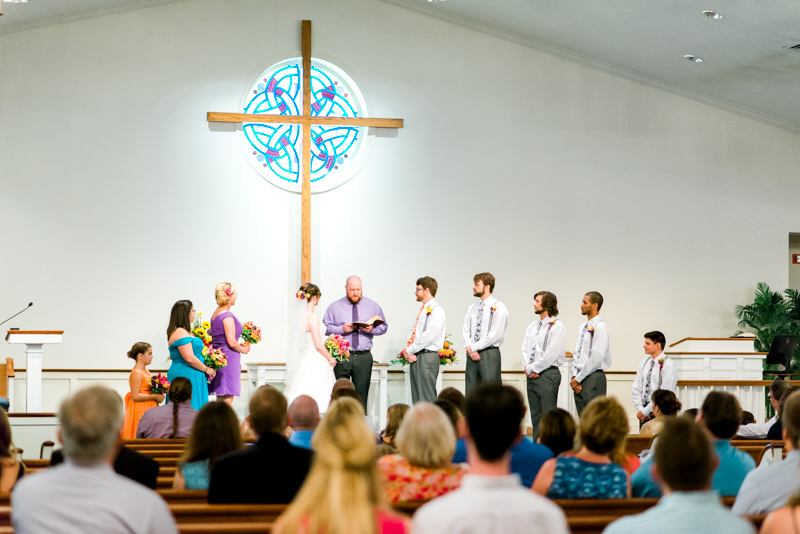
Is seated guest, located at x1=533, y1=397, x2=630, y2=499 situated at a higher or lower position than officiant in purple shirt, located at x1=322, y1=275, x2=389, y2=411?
lower

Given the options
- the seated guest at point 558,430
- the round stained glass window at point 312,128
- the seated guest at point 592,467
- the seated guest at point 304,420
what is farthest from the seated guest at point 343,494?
the round stained glass window at point 312,128

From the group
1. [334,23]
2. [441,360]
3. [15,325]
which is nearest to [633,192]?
[441,360]

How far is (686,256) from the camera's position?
10.5 m

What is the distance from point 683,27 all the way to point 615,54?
4.22 ft

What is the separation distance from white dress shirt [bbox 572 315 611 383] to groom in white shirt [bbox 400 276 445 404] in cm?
136

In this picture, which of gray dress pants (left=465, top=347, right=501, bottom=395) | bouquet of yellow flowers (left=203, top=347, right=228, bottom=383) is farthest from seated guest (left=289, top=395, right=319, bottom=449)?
gray dress pants (left=465, top=347, right=501, bottom=395)

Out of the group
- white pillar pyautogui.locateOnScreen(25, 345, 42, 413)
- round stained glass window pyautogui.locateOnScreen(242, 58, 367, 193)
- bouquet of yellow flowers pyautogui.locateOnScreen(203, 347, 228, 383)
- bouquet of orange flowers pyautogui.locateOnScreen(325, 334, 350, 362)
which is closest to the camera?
white pillar pyautogui.locateOnScreen(25, 345, 42, 413)

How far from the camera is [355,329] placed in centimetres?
842

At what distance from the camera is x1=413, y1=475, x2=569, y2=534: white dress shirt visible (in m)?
1.72

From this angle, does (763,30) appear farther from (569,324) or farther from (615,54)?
(569,324)

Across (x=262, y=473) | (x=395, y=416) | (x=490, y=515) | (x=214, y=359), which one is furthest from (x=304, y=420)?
(x=214, y=359)

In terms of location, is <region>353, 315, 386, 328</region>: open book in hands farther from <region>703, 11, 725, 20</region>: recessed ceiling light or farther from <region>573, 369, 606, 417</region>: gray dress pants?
<region>703, 11, 725, 20</region>: recessed ceiling light

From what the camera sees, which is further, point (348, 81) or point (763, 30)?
point (348, 81)

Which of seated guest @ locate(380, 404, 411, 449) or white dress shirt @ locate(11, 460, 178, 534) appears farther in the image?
seated guest @ locate(380, 404, 411, 449)
